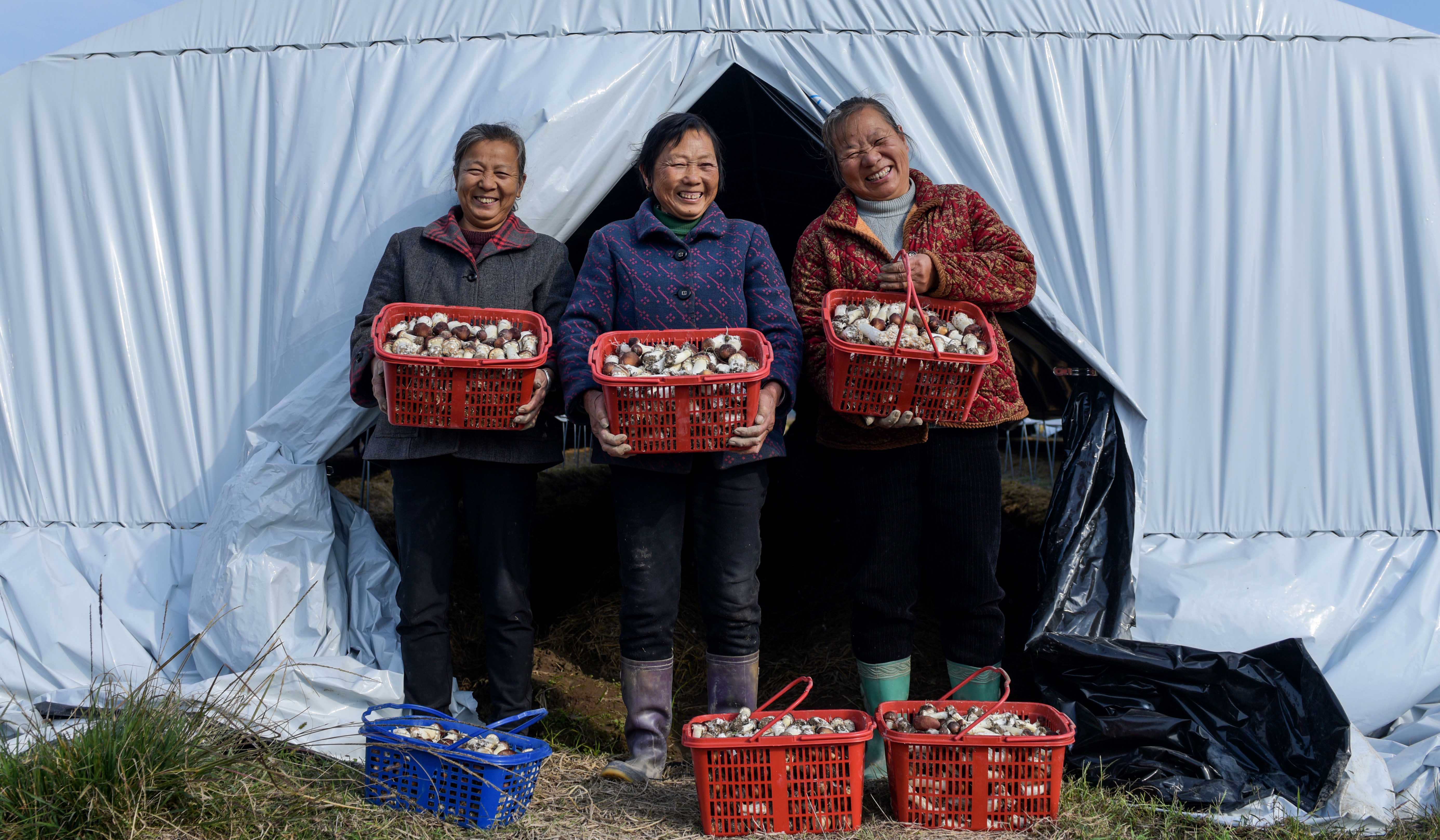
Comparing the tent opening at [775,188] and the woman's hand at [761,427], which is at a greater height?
the tent opening at [775,188]

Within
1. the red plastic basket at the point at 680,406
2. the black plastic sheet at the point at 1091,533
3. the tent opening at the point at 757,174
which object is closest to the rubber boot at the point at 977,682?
the black plastic sheet at the point at 1091,533

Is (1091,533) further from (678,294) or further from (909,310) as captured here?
(678,294)

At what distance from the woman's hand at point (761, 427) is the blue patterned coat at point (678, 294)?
46 millimetres

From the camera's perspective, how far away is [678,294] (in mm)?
2471

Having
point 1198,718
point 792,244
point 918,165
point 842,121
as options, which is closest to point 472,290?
point 842,121

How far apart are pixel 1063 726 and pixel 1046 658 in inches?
17.0

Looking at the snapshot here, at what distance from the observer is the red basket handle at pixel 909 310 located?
2.22 meters

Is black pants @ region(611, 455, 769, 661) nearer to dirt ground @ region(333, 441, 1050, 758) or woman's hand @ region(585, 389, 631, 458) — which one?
woman's hand @ region(585, 389, 631, 458)

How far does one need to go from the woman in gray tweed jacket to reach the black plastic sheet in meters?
1.41

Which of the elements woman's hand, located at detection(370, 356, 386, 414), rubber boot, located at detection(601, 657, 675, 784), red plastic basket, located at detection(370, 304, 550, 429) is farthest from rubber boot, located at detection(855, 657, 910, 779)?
woman's hand, located at detection(370, 356, 386, 414)

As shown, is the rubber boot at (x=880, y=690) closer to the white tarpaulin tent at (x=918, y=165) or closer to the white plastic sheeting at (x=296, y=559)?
the white tarpaulin tent at (x=918, y=165)

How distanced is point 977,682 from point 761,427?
34.6 inches

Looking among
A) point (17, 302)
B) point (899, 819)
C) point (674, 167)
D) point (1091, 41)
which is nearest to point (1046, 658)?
point (899, 819)

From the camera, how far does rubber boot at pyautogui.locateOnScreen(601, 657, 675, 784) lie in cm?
242
